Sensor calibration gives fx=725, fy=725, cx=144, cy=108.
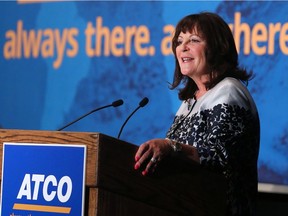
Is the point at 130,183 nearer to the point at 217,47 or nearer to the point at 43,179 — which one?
the point at 43,179

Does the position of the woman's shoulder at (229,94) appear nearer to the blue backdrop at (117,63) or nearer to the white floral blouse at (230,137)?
the white floral blouse at (230,137)

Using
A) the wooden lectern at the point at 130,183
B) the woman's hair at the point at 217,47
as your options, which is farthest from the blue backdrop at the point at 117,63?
the wooden lectern at the point at 130,183

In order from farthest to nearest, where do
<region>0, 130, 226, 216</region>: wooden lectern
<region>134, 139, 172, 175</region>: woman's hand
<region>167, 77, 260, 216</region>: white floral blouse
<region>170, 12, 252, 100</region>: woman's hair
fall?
<region>170, 12, 252, 100</region>: woman's hair, <region>167, 77, 260, 216</region>: white floral blouse, <region>134, 139, 172, 175</region>: woman's hand, <region>0, 130, 226, 216</region>: wooden lectern

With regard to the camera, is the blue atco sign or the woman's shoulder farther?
the woman's shoulder

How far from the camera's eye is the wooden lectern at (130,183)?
175 centimetres

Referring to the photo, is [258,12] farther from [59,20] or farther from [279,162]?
[59,20]

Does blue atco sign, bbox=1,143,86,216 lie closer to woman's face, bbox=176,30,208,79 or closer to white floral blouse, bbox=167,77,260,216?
white floral blouse, bbox=167,77,260,216

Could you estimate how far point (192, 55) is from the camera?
8.22ft

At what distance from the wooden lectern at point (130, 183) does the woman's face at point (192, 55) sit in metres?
0.51

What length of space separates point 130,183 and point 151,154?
11 cm

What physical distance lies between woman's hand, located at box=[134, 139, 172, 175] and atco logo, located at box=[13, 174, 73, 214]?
0.19m

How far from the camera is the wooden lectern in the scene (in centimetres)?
175

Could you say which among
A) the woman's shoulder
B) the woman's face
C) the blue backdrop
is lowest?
the woman's shoulder

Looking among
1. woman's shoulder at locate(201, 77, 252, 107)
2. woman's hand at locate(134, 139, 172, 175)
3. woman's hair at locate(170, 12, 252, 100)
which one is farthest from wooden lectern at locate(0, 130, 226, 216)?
woman's hair at locate(170, 12, 252, 100)
